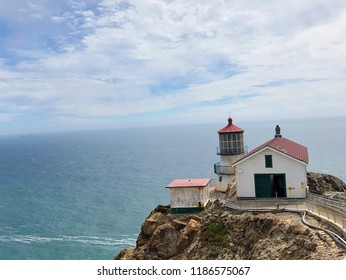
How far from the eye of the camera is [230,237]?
17578 millimetres

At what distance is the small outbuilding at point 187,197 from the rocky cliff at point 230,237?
0.88m

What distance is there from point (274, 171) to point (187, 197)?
217 inches

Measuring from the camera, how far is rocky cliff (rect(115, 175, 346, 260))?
14.1 m

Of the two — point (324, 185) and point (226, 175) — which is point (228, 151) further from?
point (324, 185)

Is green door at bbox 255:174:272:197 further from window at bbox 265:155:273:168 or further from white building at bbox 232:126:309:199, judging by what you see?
window at bbox 265:155:273:168

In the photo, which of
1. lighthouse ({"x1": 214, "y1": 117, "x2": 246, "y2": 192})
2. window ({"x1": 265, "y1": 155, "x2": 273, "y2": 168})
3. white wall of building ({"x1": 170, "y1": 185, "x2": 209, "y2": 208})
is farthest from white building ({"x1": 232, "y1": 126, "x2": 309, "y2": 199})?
lighthouse ({"x1": 214, "y1": 117, "x2": 246, "y2": 192})

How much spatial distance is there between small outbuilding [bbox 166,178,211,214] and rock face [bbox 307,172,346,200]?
7630mm

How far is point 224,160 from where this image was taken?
2789 cm

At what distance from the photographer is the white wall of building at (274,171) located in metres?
20.6

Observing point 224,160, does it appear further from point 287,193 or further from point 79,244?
point 79,244

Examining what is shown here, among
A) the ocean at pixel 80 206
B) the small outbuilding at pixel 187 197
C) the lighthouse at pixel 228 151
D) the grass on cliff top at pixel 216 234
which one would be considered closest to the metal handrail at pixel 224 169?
the lighthouse at pixel 228 151

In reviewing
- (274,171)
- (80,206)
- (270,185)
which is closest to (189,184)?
(270,185)
